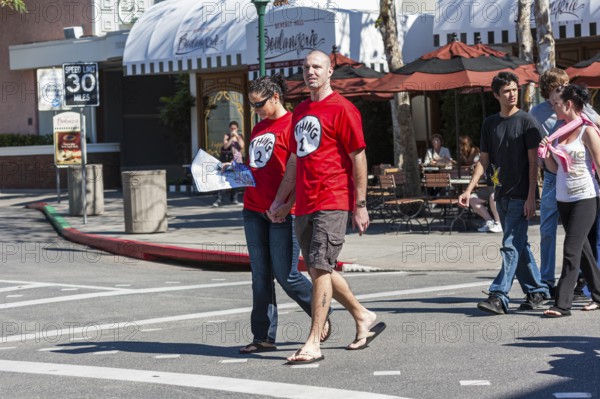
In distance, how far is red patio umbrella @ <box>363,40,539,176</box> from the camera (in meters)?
17.2

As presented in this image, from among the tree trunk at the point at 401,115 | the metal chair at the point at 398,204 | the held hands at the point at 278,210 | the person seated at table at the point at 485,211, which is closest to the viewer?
the held hands at the point at 278,210

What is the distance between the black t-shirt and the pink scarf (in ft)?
0.62

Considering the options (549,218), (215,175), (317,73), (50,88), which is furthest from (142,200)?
(317,73)

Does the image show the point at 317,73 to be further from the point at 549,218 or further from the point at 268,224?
the point at 549,218

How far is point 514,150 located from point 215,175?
2632 mm

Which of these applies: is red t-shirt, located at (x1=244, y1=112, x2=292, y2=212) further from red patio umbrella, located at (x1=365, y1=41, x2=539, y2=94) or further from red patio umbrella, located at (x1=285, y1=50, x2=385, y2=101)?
red patio umbrella, located at (x1=285, y1=50, x2=385, y2=101)

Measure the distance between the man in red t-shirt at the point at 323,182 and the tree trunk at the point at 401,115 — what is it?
12.9 metres

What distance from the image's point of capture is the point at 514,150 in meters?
9.58

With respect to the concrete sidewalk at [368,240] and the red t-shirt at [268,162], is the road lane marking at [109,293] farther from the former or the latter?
the red t-shirt at [268,162]

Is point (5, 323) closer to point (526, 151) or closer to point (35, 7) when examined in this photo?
point (526, 151)

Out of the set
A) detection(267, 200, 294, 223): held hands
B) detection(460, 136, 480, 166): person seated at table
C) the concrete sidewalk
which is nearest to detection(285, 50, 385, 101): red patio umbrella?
detection(460, 136, 480, 166): person seated at table

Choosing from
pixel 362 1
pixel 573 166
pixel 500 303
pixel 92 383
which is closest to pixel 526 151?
pixel 573 166

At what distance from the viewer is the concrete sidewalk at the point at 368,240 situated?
1466cm

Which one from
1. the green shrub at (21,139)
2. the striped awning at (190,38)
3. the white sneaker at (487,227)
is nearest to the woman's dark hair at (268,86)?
the white sneaker at (487,227)
